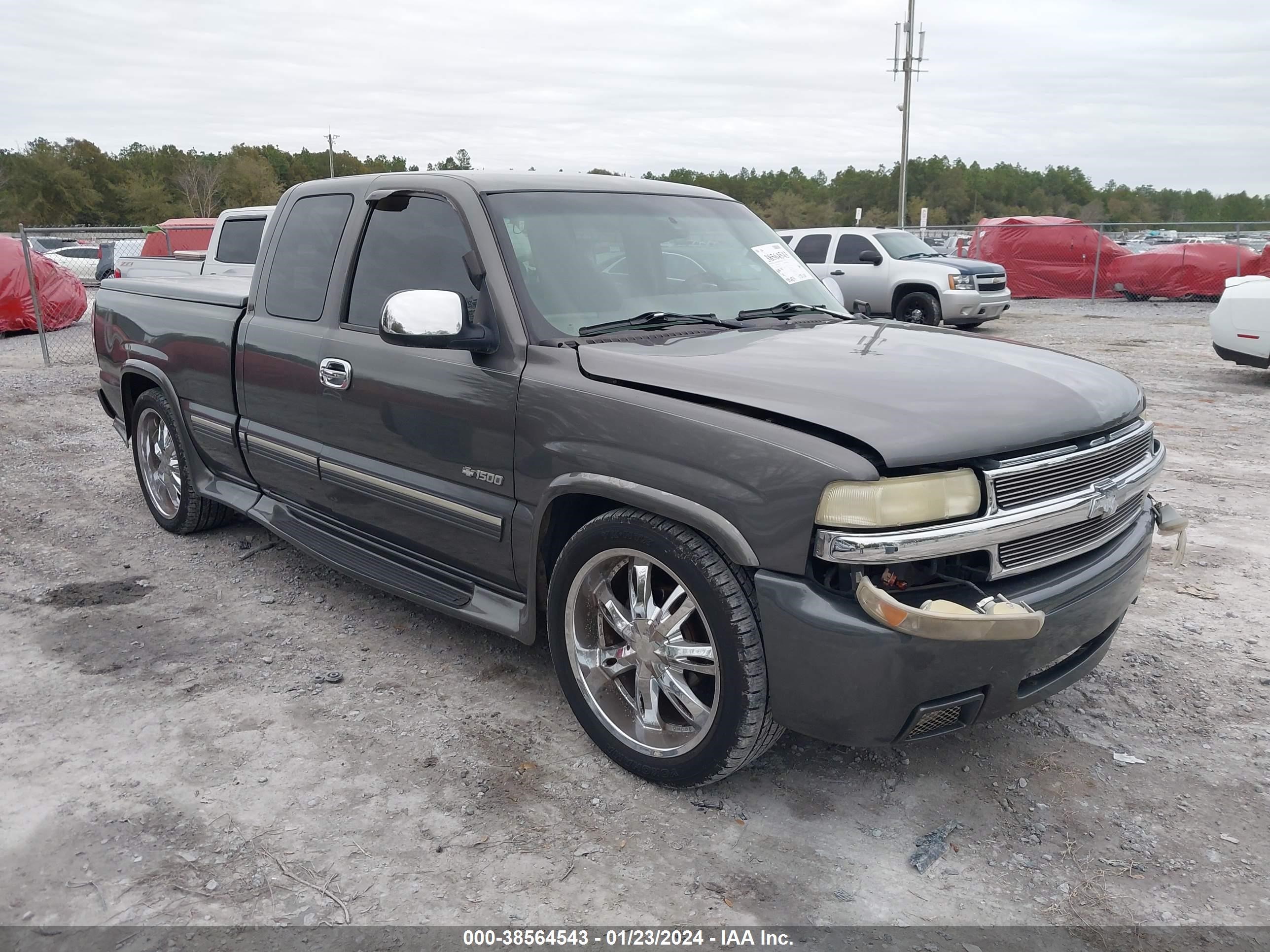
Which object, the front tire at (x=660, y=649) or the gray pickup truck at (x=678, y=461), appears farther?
the front tire at (x=660, y=649)

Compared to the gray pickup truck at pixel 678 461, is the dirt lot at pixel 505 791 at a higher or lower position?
lower

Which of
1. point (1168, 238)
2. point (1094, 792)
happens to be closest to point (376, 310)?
point (1094, 792)

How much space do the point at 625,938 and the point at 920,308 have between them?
14654 millimetres

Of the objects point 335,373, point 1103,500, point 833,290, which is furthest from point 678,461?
point 833,290

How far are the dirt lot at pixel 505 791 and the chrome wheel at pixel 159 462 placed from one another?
93 centimetres

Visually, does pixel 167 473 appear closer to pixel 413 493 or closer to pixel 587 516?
pixel 413 493

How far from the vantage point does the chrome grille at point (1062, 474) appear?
8.69ft

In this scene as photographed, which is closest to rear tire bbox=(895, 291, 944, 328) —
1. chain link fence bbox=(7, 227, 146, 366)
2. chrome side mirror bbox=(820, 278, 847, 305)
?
chrome side mirror bbox=(820, 278, 847, 305)

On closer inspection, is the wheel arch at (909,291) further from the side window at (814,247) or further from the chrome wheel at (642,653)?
the chrome wheel at (642,653)

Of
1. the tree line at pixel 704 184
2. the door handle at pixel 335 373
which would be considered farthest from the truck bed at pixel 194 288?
the tree line at pixel 704 184

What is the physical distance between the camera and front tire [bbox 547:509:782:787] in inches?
106

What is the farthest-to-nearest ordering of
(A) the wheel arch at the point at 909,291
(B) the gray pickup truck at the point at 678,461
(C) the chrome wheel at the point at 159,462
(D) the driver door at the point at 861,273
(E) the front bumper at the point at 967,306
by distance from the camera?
(D) the driver door at the point at 861,273 → (A) the wheel arch at the point at 909,291 → (E) the front bumper at the point at 967,306 → (C) the chrome wheel at the point at 159,462 → (B) the gray pickup truck at the point at 678,461

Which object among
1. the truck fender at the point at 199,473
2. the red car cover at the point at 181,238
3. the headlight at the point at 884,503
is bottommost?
the truck fender at the point at 199,473

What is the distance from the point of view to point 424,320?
Answer: 3211mm
